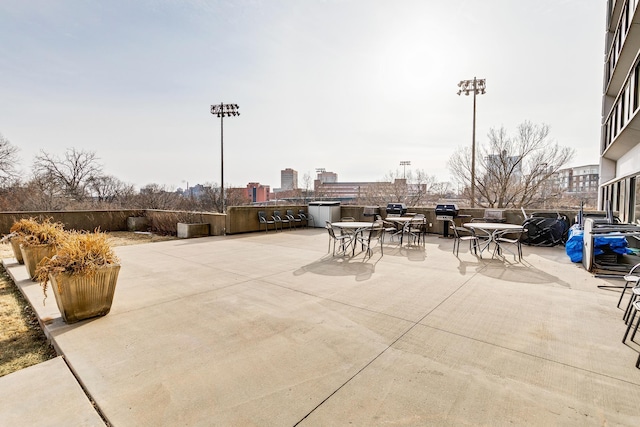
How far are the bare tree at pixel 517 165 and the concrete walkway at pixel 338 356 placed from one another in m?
16.1

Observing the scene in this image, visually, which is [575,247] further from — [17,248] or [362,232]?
[17,248]

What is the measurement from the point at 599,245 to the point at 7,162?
28.1m

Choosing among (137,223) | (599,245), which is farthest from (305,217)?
(599,245)

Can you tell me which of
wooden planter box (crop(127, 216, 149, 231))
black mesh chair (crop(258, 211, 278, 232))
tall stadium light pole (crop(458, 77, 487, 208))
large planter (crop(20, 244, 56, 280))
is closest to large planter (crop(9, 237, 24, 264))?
large planter (crop(20, 244, 56, 280))

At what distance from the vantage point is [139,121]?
1520cm

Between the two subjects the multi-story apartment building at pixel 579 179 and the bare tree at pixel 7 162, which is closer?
the bare tree at pixel 7 162

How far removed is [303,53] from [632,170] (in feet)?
31.9

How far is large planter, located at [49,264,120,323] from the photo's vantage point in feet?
9.02

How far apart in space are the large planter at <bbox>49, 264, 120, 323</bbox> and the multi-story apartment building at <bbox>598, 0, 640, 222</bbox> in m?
9.38

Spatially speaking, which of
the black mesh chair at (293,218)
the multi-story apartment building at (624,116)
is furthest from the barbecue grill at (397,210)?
the multi-story apartment building at (624,116)

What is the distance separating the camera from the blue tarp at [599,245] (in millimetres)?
4910

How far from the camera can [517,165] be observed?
17750 millimetres

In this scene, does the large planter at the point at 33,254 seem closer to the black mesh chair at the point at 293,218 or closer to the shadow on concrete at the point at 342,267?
the shadow on concrete at the point at 342,267

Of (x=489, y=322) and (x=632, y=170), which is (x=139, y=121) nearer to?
(x=489, y=322)
